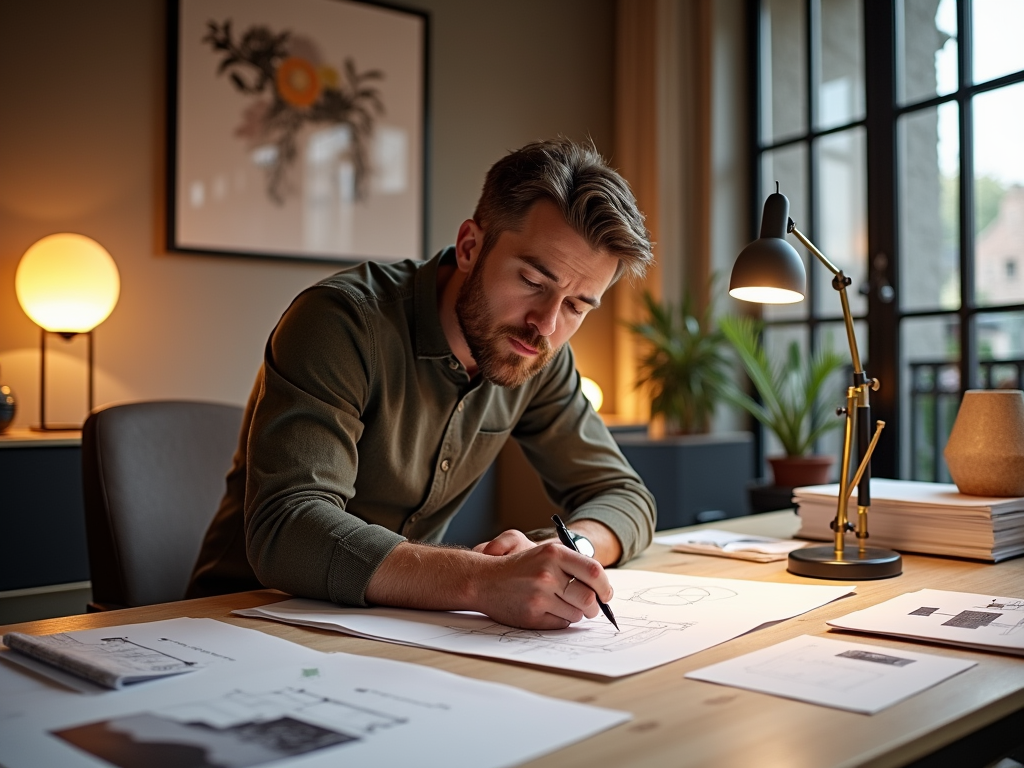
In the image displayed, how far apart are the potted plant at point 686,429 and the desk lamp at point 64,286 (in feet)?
6.12

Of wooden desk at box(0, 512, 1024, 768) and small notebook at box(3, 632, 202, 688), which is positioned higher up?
small notebook at box(3, 632, 202, 688)

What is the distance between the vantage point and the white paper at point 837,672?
2.65ft

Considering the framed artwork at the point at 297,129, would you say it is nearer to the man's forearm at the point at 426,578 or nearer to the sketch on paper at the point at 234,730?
the man's forearm at the point at 426,578

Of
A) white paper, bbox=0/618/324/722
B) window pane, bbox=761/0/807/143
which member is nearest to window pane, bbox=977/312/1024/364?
window pane, bbox=761/0/807/143

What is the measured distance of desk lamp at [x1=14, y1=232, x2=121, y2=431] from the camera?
2984 millimetres

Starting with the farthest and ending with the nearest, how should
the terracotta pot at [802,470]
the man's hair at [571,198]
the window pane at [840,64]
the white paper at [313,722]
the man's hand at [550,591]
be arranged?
the window pane at [840,64]
the terracotta pot at [802,470]
the man's hair at [571,198]
the man's hand at [550,591]
the white paper at [313,722]

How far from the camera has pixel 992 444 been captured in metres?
1.59

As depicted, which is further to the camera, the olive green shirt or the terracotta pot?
the terracotta pot

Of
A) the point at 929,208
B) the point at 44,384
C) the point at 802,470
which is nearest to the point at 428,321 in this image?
the point at 44,384

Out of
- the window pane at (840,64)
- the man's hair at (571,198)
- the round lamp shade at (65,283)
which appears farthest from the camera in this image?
the window pane at (840,64)

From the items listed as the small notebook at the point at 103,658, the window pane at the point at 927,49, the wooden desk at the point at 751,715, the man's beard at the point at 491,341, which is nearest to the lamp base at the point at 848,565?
the wooden desk at the point at 751,715

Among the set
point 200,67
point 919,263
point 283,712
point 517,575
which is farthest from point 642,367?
point 283,712

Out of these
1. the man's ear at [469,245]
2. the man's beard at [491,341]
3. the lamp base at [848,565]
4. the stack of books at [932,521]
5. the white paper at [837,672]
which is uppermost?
the man's ear at [469,245]

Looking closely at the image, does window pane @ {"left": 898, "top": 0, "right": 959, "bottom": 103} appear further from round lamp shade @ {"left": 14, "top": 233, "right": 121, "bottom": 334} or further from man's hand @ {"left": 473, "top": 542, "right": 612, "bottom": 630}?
man's hand @ {"left": 473, "top": 542, "right": 612, "bottom": 630}
